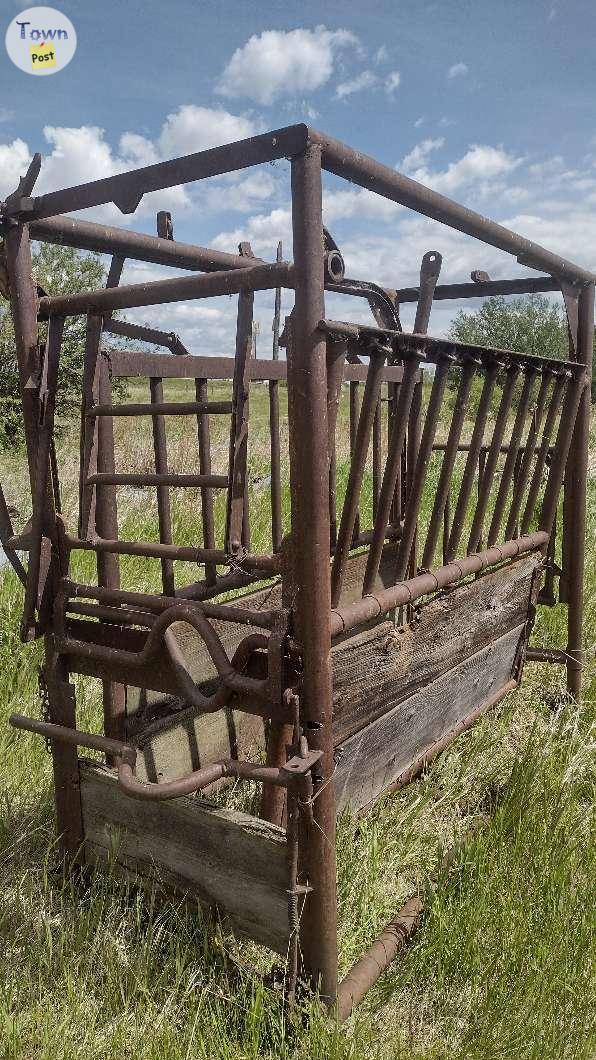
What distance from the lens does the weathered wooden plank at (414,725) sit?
6.26 feet

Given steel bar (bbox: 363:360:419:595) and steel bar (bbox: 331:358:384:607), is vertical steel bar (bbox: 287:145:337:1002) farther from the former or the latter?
steel bar (bbox: 363:360:419:595)

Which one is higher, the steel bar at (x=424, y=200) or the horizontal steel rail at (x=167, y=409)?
the steel bar at (x=424, y=200)

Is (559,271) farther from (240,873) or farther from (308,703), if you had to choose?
(240,873)

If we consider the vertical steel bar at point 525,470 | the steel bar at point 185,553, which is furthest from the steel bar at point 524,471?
the steel bar at point 185,553

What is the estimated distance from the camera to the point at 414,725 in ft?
7.07

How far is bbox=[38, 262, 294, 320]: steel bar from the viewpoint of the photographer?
1.40m

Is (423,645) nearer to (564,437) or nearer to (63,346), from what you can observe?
(564,437)

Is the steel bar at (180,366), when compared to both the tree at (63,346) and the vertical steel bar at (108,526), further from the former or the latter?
the tree at (63,346)

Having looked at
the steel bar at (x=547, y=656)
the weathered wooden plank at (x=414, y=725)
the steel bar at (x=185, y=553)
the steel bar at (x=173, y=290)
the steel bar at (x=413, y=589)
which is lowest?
the steel bar at (x=547, y=656)

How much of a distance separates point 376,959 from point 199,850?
481 mm

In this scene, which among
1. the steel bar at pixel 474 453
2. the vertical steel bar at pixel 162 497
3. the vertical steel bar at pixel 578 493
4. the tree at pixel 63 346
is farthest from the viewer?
the tree at pixel 63 346

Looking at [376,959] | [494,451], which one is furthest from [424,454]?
[376,959]

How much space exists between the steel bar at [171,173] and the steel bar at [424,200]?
0.06 m

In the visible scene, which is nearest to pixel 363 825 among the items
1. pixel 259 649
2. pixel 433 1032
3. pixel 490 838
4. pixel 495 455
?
pixel 490 838
